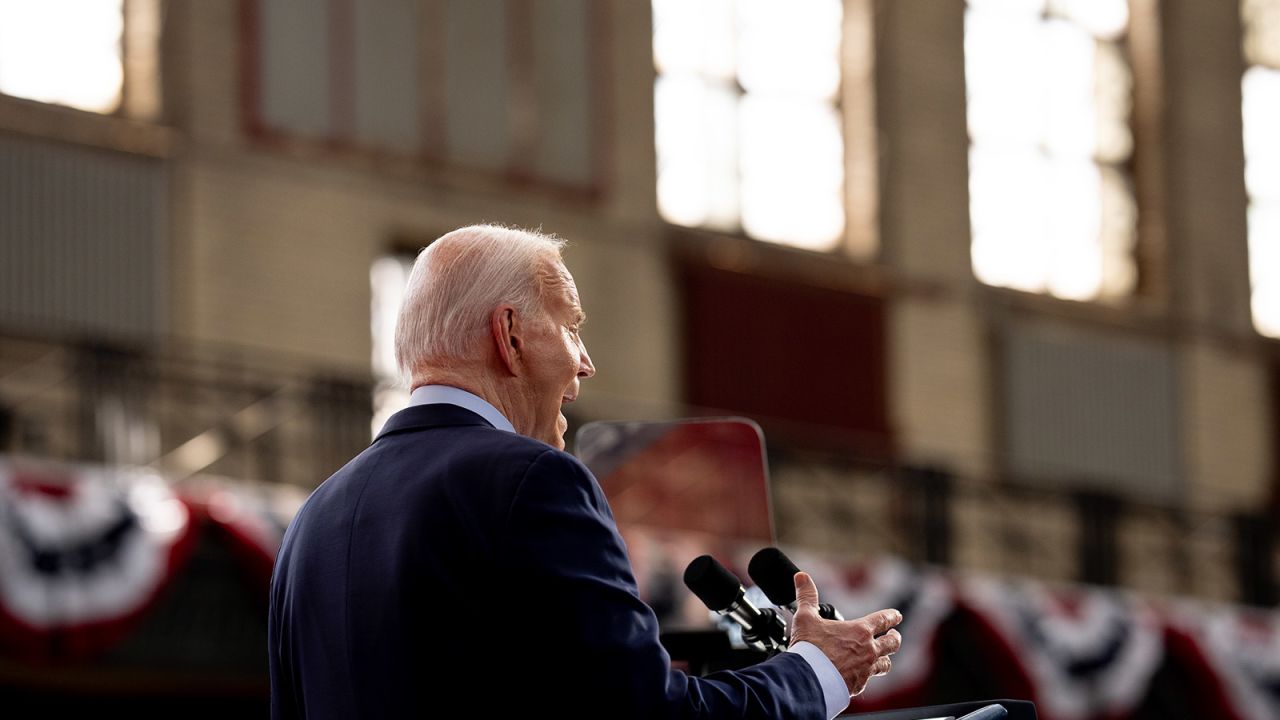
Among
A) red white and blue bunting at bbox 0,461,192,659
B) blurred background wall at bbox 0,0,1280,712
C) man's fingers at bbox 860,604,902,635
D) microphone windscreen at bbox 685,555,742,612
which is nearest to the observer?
microphone windscreen at bbox 685,555,742,612

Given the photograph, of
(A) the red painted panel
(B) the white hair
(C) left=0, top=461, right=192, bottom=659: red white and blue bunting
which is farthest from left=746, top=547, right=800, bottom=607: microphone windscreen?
(A) the red painted panel

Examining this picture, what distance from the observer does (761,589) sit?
2.73m

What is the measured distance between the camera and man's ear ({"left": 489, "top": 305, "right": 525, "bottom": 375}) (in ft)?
8.76

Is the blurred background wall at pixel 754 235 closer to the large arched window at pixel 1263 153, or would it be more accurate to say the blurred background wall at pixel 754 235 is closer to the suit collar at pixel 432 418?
the large arched window at pixel 1263 153

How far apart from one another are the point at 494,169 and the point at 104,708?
15.1ft

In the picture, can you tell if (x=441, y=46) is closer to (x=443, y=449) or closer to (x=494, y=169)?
(x=494, y=169)

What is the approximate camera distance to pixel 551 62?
15219 mm

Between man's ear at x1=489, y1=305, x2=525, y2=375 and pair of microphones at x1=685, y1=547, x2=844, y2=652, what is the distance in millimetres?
322

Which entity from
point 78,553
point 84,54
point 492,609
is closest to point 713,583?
point 492,609

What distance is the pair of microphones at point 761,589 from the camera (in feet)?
8.55

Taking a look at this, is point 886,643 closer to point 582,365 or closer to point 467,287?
point 582,365

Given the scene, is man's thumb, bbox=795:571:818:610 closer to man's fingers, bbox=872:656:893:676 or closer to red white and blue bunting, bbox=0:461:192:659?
man's fingers, bbox=872:656:893:676

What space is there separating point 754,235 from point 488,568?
45.8ft

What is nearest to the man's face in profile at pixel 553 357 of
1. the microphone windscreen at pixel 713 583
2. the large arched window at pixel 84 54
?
the microphone windscreen at pixel 713 583
